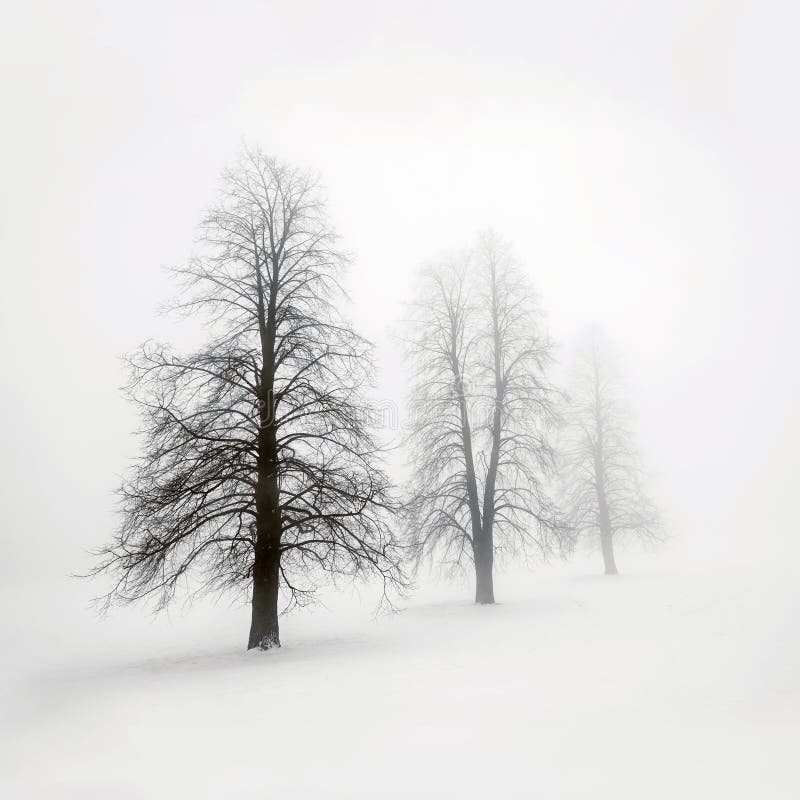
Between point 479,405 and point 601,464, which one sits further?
point 601,464

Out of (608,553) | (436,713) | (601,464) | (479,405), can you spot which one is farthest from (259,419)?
(608,553)

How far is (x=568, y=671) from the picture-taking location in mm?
8930

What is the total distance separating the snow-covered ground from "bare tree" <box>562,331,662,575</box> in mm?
13330

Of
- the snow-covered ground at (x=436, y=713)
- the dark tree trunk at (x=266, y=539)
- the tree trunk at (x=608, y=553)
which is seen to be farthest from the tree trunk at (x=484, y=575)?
the tree trunk at (x=608, y=553)

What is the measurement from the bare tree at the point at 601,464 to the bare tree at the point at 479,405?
9.99 m

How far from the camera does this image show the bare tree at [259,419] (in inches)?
476

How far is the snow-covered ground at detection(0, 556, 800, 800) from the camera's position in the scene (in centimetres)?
525

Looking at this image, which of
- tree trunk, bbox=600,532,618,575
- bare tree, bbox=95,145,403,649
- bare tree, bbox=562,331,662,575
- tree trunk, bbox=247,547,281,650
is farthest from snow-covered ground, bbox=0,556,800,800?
bare tree, bbox=562,331,662,575

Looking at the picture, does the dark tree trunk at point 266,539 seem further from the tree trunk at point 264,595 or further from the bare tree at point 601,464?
the bare tree at point 601,464

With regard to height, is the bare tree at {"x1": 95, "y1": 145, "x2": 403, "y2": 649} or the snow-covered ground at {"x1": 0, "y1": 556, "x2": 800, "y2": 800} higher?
the bare tree at {"x1": 95, "y1": 145, "x2": 403, "y2": 649}

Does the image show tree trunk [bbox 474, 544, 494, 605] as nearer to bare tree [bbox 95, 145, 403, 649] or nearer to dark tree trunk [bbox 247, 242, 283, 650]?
bare tree [bbox 95, 145, 403, 649]

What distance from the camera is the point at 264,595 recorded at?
12688 millimetres

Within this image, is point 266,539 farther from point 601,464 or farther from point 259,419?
point 601,464

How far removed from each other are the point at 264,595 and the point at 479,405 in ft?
35.1
